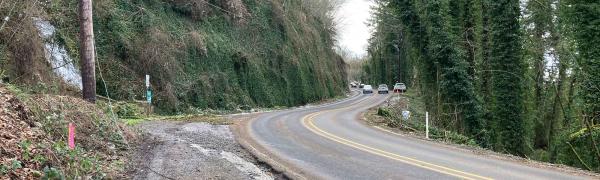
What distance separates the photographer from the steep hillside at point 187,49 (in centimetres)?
1723

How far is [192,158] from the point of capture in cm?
1043

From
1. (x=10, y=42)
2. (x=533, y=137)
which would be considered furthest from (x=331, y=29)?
(x=10, y=42)

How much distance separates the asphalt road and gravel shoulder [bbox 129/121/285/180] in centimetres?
73

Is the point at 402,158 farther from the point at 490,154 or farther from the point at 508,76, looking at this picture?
the point at 508,76

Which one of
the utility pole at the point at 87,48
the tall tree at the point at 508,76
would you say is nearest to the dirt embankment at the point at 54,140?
the utility pole at the point at 87,48

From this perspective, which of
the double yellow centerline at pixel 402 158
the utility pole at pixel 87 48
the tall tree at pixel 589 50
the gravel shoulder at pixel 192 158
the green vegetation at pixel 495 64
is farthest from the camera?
the green vegetation at pixel 495 64

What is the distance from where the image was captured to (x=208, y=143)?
43.2ft

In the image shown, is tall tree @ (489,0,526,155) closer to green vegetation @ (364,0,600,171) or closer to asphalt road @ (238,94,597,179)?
green vegetation @ (364,0,600,171)

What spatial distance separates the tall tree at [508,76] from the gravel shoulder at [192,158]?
1881cm

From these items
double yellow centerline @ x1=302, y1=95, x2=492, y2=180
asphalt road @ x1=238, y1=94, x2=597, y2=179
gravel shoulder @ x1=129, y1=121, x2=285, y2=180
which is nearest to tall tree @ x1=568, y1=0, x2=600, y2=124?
asphalt road @ x1=238, y1=94, x2=597, y2=179

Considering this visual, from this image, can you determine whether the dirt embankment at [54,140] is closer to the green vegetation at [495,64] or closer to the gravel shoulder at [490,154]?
the gravel shoulder at [490,154]

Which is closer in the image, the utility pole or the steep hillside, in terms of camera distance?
the utility pole

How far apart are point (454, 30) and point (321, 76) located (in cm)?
2761

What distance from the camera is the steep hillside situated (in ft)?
56.5
